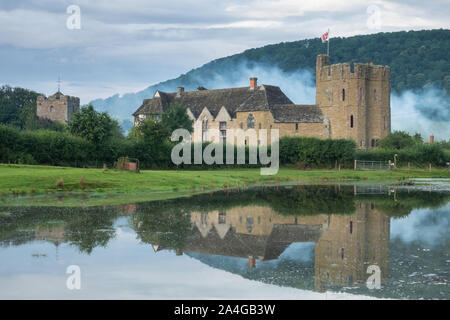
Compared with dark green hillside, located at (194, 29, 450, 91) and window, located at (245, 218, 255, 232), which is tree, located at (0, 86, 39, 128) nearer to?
dark green hillside, located at (194, 29, 450, 91)

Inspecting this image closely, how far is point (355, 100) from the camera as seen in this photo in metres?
91.8

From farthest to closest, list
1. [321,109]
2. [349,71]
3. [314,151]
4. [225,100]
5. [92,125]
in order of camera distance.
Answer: [225,100] → [321,109] → [349,71] → [314,151] → [92,125]

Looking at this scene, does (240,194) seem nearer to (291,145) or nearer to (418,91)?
(291,145)

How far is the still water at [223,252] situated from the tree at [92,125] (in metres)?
30.1

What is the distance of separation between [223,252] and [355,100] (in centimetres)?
8011

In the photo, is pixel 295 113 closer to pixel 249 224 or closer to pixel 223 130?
pixel 223 130

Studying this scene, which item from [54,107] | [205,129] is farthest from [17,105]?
[205,129]

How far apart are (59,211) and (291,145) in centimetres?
4794

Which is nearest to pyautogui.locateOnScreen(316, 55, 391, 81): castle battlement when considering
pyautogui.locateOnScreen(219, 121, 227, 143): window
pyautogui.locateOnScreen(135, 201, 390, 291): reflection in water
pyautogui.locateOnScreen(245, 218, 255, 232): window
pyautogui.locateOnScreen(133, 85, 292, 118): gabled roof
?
pyautogui.locateOnScreen(133, 85, 292, 118): gabled roof

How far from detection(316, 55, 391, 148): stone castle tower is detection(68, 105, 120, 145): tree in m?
44.3

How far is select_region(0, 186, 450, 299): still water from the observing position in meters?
11.2

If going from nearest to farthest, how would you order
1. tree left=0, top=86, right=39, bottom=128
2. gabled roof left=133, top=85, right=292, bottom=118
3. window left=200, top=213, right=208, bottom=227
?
window left=200, top=213, right=208, bottom=227
gabled roof left=133, top=85, right=292, bottom=118
tree left=0, top=86, right=39, bottom=128
